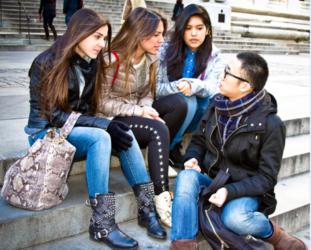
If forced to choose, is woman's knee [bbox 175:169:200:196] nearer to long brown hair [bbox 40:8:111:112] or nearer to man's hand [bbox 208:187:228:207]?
man's hand [bbox 208:187:228:207]

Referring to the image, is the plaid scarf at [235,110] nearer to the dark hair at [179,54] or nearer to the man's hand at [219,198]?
the man's hand at [219,198]

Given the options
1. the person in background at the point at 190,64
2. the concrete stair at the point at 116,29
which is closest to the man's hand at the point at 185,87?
the person in background at the point at 190,64

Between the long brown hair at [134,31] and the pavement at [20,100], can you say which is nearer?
the long brown hair at [134,31]

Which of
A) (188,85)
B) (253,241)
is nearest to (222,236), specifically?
(253,241)

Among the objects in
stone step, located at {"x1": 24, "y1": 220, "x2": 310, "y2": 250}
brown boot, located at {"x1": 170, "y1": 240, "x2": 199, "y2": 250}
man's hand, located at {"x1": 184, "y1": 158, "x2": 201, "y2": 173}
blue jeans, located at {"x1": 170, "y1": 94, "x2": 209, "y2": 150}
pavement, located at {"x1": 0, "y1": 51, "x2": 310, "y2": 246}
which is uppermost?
blue jeans, located at {"x1": 170, "y1": 94, "x2": 209, "y2": 150}

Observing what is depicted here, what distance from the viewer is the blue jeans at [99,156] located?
2492 millimetres

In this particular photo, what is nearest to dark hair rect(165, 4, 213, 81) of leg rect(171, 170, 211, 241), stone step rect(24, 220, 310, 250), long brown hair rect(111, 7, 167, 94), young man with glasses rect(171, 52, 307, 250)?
long brown hair rect(111, 7, 167, 94)

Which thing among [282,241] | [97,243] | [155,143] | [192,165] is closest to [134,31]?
[155,143]

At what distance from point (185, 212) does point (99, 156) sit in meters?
0.58

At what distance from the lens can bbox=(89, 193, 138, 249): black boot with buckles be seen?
2.46 m

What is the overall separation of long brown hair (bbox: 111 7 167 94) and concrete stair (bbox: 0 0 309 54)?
358 inches

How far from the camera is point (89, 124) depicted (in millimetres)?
2627

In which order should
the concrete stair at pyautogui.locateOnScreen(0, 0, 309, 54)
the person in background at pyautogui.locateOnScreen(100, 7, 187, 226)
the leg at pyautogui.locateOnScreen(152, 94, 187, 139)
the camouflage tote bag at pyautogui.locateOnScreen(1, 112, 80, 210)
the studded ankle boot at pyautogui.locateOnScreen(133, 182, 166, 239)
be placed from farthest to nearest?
the concrete stair at pyautogui.locateOnScreen(0, 0, 309, 54) < the leg at pyautogui.locateOnScreen(152, 94, 187, 139) < the person in background at pyautogui.locateOnScreen(100, 7, 187, 226) < the studded ankle boot at pyautogui.locateOnScreen(133, 182, 166, 239) < the camouflage tote bag at pyautogui.locateOnScreen(1, 112, 80, 210)

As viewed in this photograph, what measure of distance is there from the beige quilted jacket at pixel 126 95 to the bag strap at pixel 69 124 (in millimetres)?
365
